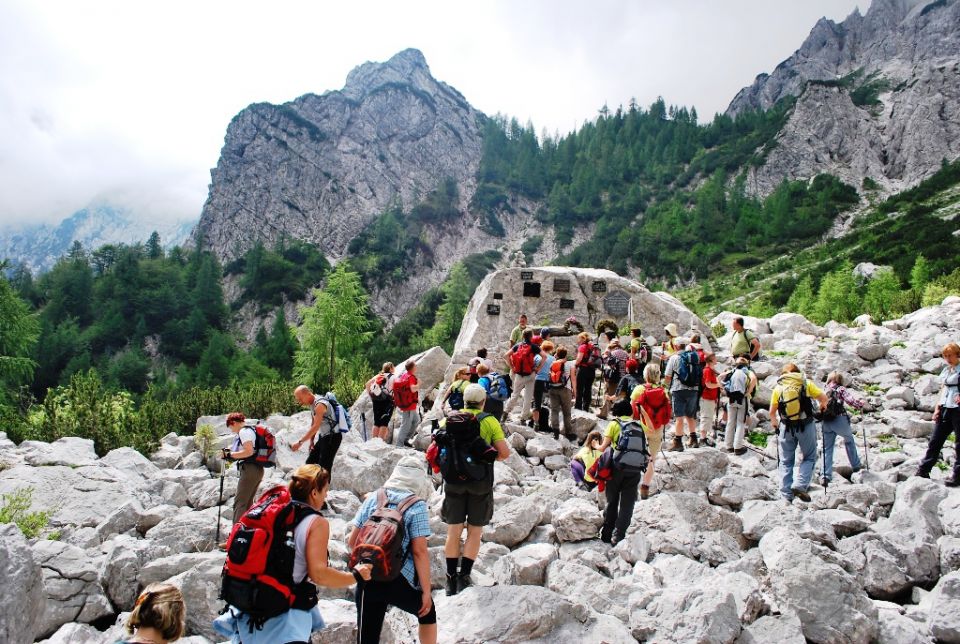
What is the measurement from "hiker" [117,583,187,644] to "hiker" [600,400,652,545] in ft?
15.0

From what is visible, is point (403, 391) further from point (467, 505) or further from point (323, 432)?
point (467, 505)

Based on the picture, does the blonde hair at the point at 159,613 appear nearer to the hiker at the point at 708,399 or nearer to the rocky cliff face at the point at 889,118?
the hiker at the point at 708,399

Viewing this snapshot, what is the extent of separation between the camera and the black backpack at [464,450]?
4898 mm

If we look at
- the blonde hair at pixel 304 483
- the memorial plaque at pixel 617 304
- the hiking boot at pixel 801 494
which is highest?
the memorial plaque at pixel 617 304

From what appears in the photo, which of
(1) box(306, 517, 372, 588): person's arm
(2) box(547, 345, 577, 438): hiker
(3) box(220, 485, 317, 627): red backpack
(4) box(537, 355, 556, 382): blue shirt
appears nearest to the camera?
(3) box(220, 485, 317, 627): red backpack

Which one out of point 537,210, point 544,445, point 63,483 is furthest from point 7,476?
point 537,210

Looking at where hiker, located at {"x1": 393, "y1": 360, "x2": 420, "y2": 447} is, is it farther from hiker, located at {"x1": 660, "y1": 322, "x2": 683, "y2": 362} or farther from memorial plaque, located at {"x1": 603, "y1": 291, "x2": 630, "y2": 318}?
memorial plaque, located at {"x1": 603, "y1": 291, "x2": 630, "y2": 318}

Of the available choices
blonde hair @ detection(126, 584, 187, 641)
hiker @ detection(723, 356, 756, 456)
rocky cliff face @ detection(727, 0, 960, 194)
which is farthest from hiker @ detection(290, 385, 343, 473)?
rocky cliff face @ detection(727, 0, 960, 194)

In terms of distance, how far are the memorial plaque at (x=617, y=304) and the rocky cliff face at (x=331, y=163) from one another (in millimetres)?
109997

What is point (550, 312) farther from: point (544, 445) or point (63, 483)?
point (63, 483)

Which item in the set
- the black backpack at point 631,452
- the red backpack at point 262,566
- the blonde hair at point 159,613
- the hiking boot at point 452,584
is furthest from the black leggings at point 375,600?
the black backpack at point 631,452

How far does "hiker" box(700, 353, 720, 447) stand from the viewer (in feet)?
32.6

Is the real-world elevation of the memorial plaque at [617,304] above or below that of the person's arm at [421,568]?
above

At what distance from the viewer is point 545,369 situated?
33.9 feet
